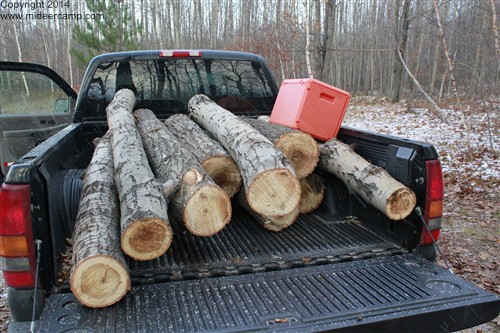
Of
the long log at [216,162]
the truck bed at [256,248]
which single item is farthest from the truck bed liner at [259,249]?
the long log at [216,162]

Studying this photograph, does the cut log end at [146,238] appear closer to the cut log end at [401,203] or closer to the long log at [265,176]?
the long log at [265,176]

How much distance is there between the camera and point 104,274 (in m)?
2.21

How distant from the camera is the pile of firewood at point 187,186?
2344mm

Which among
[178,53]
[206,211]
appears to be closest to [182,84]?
[178,53]

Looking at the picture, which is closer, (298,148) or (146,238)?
(146,238)

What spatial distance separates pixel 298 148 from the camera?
3.58 metres

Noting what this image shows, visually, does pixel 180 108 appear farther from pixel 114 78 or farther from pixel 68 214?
pixel 68 214

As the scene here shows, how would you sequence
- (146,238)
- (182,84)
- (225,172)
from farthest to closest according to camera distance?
(182,84) → (225,172) → (146,238)

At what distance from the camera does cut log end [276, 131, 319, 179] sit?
3.54 m

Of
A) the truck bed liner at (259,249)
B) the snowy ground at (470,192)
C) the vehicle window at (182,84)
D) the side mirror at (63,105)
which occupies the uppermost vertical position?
the vehicle window at (182,84)

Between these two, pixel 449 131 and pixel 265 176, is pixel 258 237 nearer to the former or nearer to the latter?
pixel 265 176

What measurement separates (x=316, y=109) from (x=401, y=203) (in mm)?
1457

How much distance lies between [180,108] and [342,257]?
9.57 feet

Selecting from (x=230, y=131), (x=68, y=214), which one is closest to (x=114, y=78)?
(x=230, y=131)
